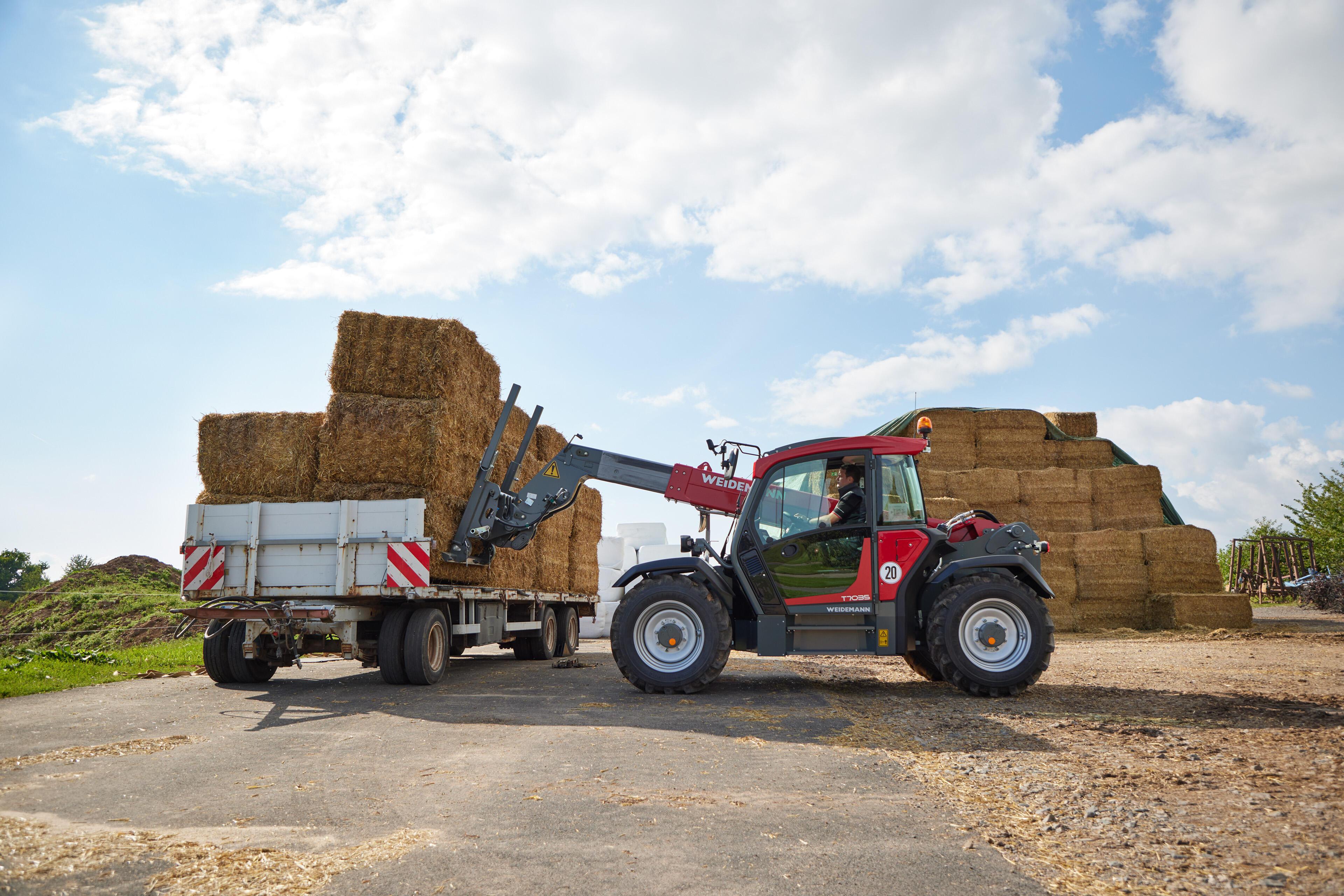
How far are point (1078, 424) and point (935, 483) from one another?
5.97 meters

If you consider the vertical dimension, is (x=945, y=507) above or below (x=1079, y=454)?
below

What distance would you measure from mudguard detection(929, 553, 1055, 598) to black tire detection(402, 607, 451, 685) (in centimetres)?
508

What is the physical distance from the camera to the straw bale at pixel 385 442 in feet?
30.2

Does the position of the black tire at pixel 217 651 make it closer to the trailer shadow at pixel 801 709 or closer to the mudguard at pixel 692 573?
the trailer shadow at pixel 801 709

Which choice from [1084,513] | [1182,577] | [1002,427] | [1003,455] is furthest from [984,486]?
[1182,577]

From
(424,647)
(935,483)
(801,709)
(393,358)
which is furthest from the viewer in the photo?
(935,483)

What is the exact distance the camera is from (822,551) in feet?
27.0

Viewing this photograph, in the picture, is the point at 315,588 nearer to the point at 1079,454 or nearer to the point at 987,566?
the point at 987,566

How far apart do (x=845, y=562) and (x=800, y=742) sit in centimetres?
272

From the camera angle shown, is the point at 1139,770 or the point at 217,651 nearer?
the point at 1139,770

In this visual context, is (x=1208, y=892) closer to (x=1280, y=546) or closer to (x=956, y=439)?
(x=956, y=439)

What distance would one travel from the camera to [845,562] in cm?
819

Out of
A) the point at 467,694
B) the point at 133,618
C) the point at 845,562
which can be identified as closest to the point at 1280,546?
the point at 845,562

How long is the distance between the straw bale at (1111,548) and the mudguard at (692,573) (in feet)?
40.8
